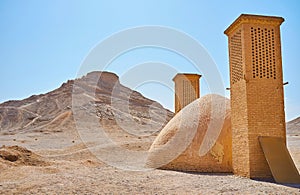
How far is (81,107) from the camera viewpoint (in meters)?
46.2

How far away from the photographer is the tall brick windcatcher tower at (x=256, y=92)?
915 cm

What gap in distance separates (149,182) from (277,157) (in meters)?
3.81

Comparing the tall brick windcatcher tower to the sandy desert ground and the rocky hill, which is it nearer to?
the sandy desert ground

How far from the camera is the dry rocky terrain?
7715mm

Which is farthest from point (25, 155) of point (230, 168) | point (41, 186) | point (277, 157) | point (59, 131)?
point (59, 131)

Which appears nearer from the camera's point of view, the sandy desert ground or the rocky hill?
the sandy desert ground

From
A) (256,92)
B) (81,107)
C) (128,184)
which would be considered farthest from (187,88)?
(81,107)

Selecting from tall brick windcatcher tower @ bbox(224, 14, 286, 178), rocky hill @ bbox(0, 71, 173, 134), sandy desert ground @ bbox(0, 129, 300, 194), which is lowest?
sandy desert ground @ bbox(0, 129, 300, 194)

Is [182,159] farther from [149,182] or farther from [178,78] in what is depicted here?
[178,78]

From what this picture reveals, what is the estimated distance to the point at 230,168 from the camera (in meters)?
10.7

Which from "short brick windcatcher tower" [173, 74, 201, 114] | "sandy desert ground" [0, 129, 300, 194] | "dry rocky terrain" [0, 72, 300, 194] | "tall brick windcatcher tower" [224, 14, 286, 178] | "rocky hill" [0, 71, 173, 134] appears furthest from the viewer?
"rocky hill" [0, 71, 173, 134]

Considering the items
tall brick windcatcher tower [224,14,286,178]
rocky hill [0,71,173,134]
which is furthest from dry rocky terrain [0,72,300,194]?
tall brick windcatcher tower [224,14,286,178]

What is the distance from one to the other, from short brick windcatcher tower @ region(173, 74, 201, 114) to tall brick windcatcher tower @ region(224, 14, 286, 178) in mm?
7341

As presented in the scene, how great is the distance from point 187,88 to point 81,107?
31.4 meters
